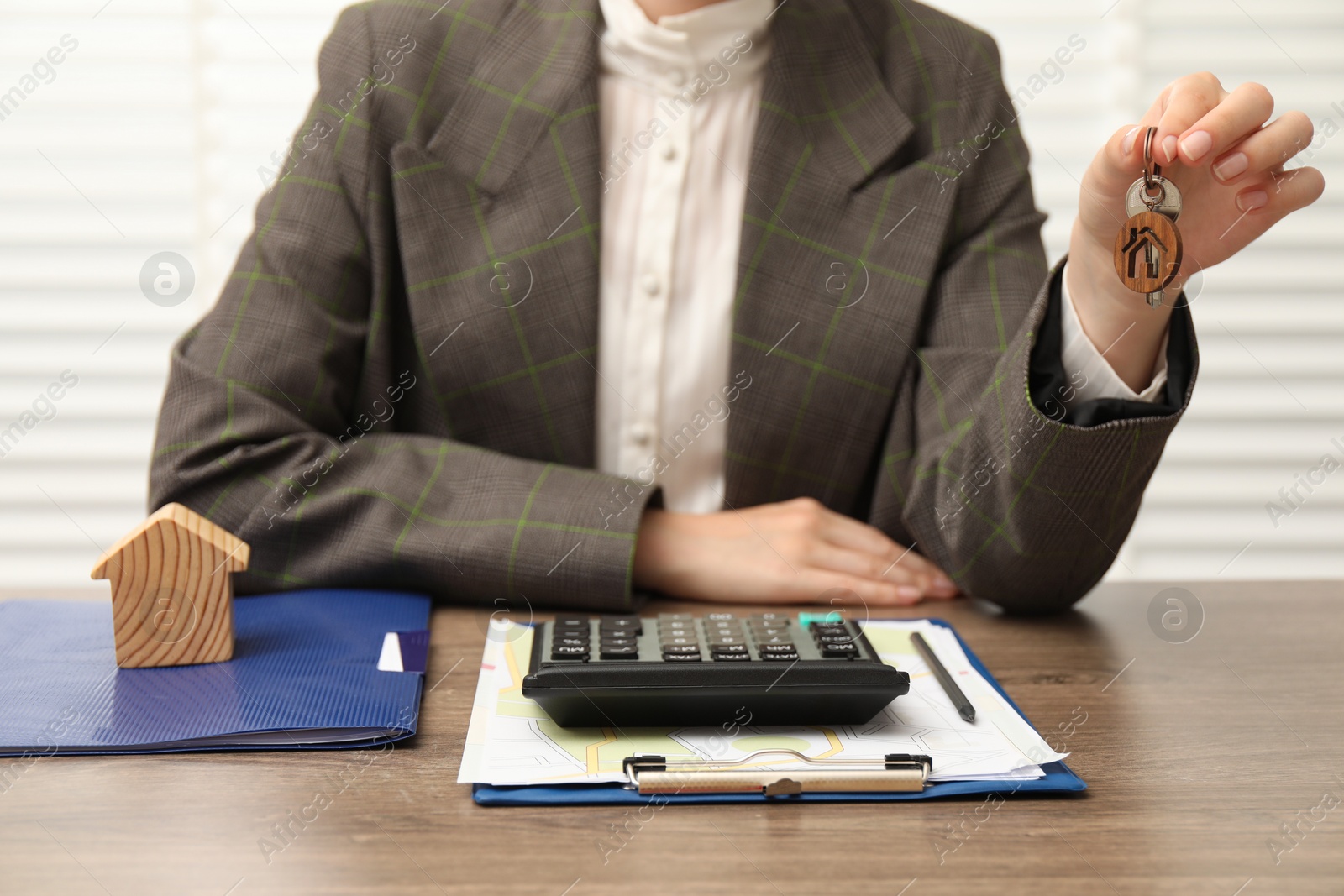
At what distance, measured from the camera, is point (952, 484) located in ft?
2.60

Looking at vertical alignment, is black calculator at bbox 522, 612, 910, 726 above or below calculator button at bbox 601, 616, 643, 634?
above

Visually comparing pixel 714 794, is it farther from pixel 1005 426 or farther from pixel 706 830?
pixel 1005 426

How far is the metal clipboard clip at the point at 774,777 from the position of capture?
43 cm

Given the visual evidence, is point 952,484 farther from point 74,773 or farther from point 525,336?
point 74,773

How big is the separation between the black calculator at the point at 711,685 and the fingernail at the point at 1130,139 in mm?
314

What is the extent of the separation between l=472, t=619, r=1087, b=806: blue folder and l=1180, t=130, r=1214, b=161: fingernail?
1.05 ft

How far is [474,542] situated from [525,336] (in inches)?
8.9

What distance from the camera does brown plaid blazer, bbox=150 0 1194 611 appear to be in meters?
0.77

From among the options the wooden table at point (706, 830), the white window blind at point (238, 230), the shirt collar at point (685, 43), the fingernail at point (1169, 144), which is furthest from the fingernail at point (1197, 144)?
the white window blind at point (238, 230)

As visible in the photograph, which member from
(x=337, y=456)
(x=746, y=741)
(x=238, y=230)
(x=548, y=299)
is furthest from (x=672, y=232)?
(x=238, y=230)

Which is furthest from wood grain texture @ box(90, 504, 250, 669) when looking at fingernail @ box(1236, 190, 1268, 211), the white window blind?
the white window blind

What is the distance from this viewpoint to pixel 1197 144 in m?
0.55

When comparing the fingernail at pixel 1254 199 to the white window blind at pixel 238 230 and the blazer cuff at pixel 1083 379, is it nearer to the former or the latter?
the blazer cuff at pixel 1083 379

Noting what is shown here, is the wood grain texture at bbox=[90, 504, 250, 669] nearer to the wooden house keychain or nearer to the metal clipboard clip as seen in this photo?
the metal clipboard clip
